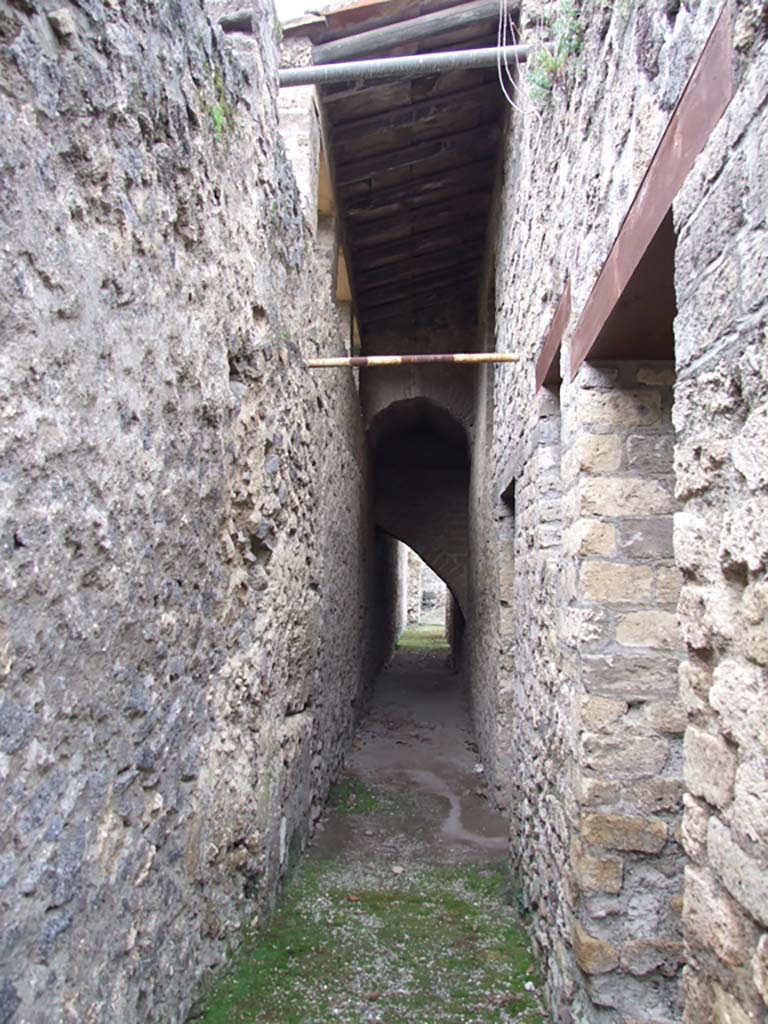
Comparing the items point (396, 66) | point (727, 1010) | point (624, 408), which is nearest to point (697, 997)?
point (727, 1010)

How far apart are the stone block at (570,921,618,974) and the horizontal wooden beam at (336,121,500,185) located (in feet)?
17.7

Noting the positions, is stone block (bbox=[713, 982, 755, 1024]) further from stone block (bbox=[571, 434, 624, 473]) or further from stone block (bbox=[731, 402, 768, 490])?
stone block (bbox=[571, 434, 624, 473])

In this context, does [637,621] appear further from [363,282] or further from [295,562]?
[363,282]

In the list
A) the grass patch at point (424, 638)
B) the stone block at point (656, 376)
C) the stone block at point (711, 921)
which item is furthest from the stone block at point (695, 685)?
the grass patch at point (424, 638)

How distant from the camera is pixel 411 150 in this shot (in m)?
5.68

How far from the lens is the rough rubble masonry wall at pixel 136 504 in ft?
4.69

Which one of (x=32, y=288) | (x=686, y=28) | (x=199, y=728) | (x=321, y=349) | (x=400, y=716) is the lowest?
(x=400, y=716)

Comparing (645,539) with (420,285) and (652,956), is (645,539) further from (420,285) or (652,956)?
(420,285)

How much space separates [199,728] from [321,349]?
2937mm

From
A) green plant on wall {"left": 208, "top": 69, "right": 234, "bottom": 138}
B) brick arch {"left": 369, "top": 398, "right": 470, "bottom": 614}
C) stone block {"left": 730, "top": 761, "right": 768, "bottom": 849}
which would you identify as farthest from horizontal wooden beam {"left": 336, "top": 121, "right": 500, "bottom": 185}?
stone block {"left": 730, "top": 761, "right": 768, "bottom": 849}

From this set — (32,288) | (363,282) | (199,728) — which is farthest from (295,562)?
(363,282)

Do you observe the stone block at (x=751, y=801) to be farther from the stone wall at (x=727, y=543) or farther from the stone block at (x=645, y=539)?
the stone block at (x=645, y=539)

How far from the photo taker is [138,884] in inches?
76.9

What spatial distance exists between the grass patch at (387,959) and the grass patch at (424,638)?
11.3 meters
